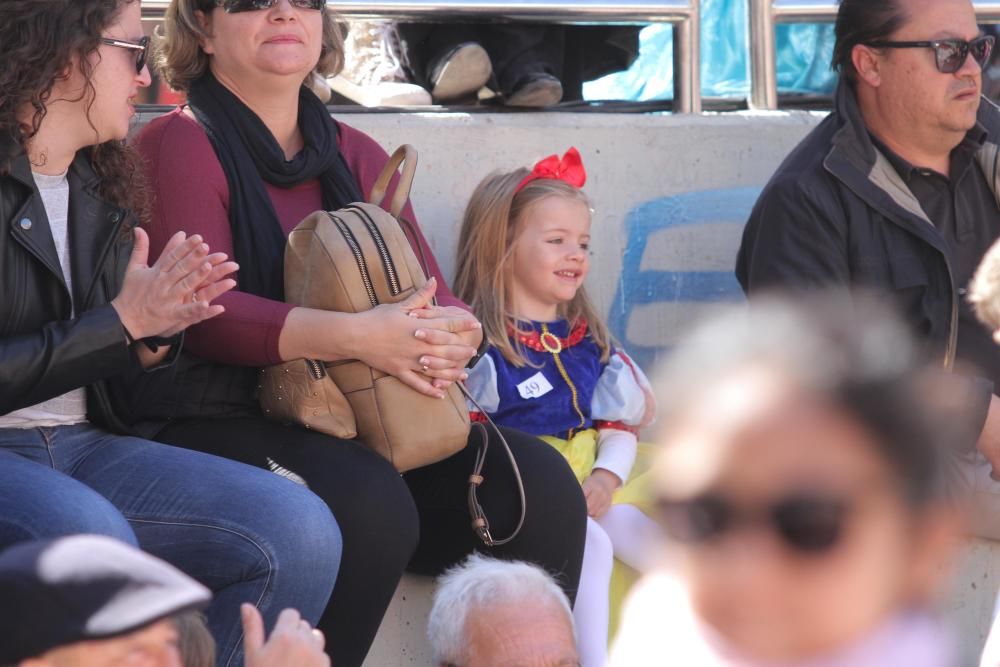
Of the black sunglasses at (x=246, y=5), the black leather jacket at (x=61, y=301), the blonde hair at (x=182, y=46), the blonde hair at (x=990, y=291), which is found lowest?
the blonde hair at (x=990, y=291)

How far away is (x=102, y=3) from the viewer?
2.90 m

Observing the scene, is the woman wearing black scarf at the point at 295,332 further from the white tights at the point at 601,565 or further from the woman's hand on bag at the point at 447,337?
the white tights at the point at 601,565

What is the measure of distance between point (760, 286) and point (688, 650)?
3.07 metres

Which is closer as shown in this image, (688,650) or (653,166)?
(688,650)

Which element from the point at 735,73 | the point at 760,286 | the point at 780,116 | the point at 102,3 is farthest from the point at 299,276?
the point at 735,73

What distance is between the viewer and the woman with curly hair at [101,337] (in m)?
2.61

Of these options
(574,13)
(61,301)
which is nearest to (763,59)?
(574,13)

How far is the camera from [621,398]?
373 centimetres

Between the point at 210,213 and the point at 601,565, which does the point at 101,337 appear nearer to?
the point at 210,213

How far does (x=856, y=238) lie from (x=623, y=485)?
3.16 ft

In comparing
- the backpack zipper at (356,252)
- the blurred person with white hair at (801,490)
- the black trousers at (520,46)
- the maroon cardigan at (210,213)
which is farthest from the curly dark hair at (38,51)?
the blurred person with white hair at (801,490)

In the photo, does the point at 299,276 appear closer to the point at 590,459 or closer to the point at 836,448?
the point at 590,459

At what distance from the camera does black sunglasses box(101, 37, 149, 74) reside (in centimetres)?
292

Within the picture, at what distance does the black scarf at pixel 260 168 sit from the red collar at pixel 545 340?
62cm
